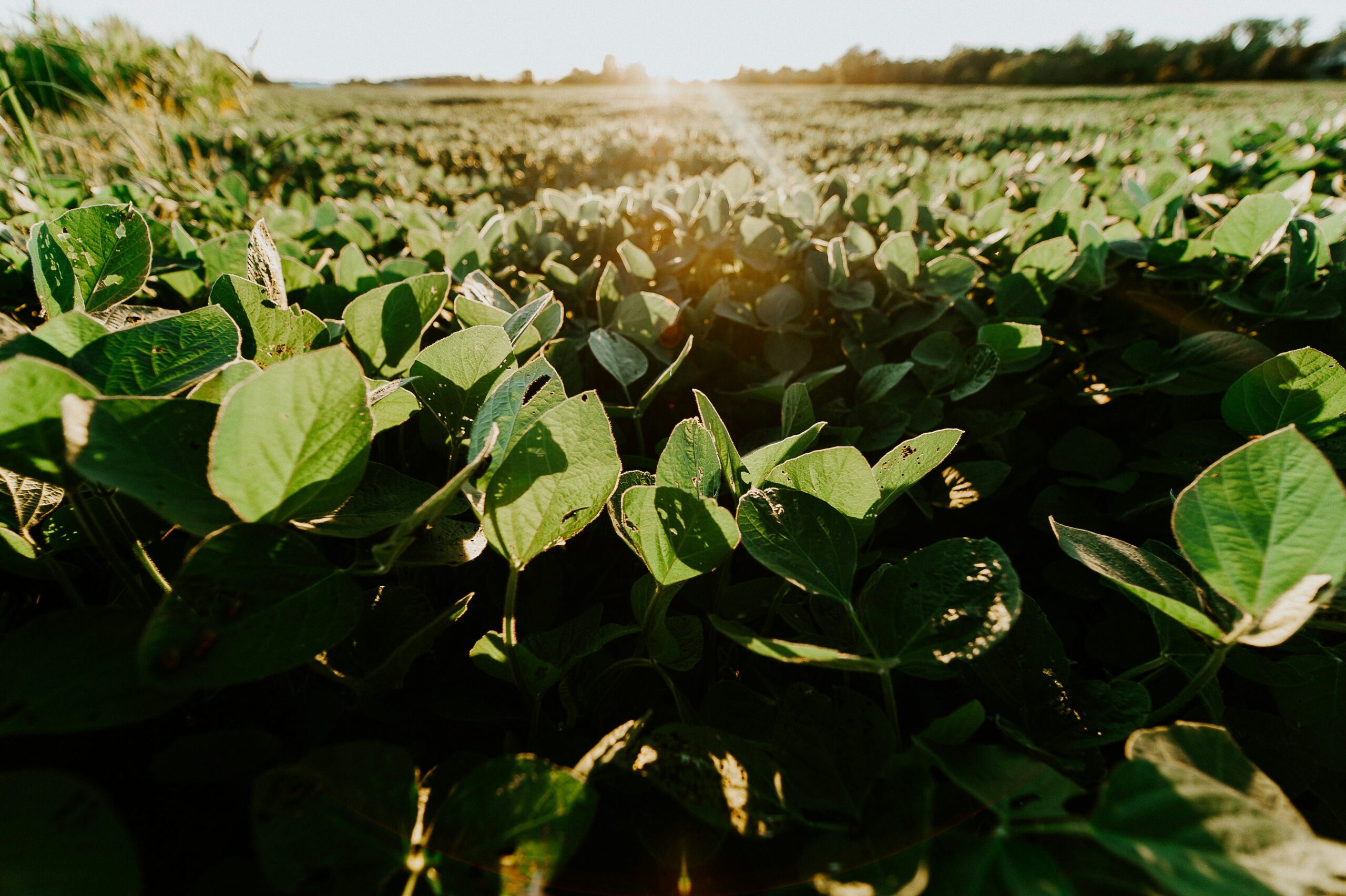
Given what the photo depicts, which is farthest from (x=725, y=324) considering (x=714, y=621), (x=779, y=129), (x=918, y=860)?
(x=779, y=129)

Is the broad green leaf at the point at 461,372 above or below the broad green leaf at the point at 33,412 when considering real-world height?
below

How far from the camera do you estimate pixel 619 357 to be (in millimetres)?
1046

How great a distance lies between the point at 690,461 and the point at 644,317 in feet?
1.89

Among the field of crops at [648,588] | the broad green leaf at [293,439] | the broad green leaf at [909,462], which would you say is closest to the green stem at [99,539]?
the field of crops at [648,588]

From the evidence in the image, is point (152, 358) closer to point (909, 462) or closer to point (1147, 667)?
point (909, 462)

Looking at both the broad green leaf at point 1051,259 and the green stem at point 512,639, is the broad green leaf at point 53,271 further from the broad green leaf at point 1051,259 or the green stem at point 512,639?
the broad green leaf at point 1051,259

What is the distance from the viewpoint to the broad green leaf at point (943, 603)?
0.57 meters

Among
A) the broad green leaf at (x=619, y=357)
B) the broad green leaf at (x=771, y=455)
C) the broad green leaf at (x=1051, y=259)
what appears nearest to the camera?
the broad green leaf at (x=771, y=455)

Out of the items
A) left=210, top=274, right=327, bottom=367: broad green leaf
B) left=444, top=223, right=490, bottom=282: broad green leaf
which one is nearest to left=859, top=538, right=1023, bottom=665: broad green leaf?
left=210, top=274, right=327, bottom=367: broad green leaf

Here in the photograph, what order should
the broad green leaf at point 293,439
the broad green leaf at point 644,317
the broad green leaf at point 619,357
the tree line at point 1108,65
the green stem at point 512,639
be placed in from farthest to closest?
the tree line at point 1108,65 → the broad green leaf at point 644,317 → the broad green leaf at point 619,357 → the green stem at point 512,639 → the broad green leaf at point 293,439

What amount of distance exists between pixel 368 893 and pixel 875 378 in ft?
3.28

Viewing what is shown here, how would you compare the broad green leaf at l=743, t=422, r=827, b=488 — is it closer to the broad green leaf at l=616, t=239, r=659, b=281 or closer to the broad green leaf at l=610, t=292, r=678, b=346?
the broad green leaf at l=610, t=292, r=678, b=346

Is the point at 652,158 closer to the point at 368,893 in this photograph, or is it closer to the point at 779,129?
the point at 779,129

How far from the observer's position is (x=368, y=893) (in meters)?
0.45
